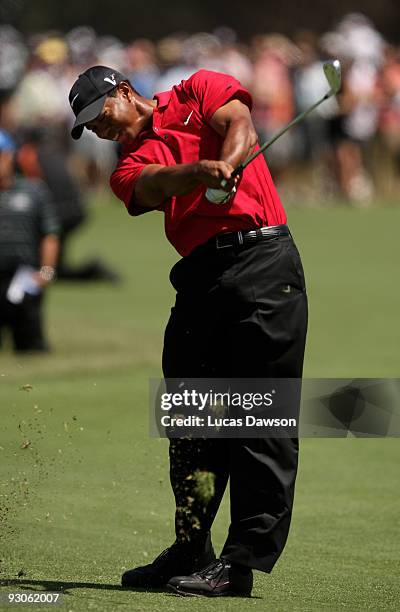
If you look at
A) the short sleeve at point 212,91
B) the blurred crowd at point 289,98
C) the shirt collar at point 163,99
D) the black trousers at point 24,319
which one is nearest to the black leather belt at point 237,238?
the short sleeve at point 212,91

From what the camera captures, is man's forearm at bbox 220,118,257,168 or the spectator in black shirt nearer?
man's forearm at bbox 220,118,257,168

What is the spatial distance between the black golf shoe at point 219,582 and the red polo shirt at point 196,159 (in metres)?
1.32

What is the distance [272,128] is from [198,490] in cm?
2029

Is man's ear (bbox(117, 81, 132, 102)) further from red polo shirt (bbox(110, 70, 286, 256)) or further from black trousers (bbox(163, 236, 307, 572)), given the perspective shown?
black trousers (bbox(163, 236, 307, 572))

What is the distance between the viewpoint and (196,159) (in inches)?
231

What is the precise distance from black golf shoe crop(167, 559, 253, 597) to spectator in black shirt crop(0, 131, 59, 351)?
6957 mm

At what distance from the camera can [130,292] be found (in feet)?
57.4

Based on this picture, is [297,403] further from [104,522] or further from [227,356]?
[104,522]

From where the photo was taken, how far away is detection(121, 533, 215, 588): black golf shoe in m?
6.11

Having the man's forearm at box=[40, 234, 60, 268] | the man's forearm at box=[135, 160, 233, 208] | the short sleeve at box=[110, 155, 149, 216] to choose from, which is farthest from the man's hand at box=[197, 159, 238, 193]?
the man's forearm at box=[40, 234, 60, 268]

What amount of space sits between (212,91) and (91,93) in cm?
51

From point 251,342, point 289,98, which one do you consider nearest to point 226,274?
point 251,342

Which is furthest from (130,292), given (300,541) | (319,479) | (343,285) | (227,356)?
(227,356)

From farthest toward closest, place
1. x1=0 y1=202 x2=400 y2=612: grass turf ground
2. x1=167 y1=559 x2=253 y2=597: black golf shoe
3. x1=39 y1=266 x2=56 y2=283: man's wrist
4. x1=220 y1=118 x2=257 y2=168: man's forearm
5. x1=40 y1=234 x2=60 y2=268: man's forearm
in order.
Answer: x1=40 y1=234 x2=60 y2=268: man's forearm < x1=39 y1=266 x2=56 y2=283: man's wrist < x1=0 y1=202 x2=400 y2=612: grass turf ground < x1=167 y1=559 x2=253 y2=597: black golf shoe < x1=220 y1=118 x2=257 y2=168: man's forearm
